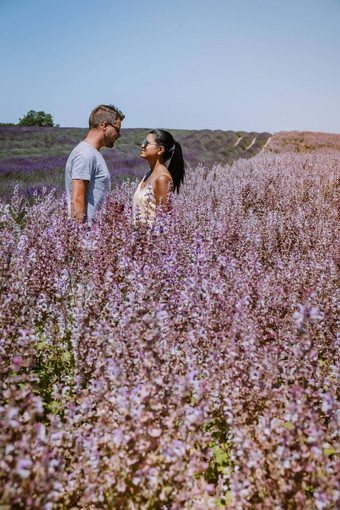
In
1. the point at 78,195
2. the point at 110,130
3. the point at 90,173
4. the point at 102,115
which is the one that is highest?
the point at 102,115

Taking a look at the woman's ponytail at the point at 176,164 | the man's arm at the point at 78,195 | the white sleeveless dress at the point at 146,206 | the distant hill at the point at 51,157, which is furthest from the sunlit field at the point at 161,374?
the distant hill at the point at 51,157

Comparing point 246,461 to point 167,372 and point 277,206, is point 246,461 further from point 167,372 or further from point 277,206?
point 277,206

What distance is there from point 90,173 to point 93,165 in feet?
0.34

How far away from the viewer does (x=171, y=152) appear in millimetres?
5176

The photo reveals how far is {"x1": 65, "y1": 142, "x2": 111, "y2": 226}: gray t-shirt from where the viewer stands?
4.14 meters

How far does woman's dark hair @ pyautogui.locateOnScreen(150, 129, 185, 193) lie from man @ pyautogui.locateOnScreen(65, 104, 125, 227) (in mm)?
580

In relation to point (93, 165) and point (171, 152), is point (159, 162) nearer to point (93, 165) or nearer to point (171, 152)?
point (171, 152)

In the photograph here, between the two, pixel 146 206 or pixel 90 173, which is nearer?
pixel 146 206

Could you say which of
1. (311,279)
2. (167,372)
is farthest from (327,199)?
(167,372)

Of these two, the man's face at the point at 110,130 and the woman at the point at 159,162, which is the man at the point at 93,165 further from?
the woman at the point at 159,162

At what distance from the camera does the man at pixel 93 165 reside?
4152 mm

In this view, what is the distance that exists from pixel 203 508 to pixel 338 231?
417cm

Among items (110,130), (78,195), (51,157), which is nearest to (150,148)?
(110,130)

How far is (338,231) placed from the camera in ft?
16.4
